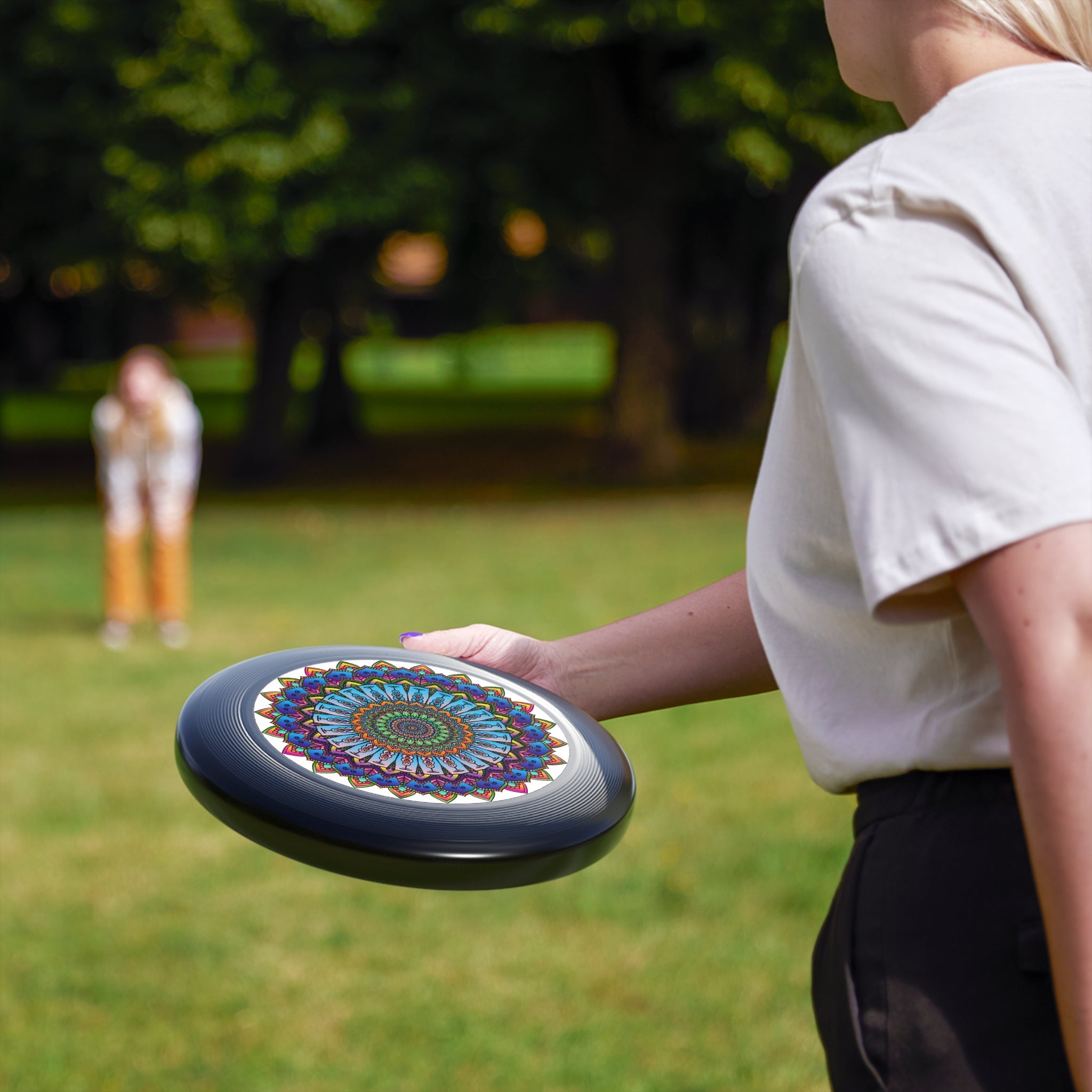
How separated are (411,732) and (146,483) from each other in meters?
8.74

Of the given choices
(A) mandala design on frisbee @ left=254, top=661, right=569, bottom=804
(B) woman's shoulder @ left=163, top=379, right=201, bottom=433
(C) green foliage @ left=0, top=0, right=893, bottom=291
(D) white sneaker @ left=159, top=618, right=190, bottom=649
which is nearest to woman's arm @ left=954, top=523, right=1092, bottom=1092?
(A) mandala design on frisbee @ left=254, top=661, right=569, bottom=804

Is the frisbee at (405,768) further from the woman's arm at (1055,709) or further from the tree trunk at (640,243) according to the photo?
the tree trunk at (640,243)

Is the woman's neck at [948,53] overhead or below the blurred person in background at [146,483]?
overhead

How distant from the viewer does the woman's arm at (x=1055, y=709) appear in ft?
3.22

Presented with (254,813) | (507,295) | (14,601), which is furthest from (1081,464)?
(507,295)

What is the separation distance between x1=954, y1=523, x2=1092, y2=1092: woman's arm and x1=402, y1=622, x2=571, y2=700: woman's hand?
2.71 feet

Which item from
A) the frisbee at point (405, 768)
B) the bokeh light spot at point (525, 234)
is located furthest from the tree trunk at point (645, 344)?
the frisbee at point (405, 768)

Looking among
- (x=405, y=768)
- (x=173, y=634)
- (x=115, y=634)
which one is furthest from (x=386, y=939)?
(x=115, y=634)

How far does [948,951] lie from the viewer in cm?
119

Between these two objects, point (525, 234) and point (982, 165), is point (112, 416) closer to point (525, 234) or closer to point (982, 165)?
point (982, 165)

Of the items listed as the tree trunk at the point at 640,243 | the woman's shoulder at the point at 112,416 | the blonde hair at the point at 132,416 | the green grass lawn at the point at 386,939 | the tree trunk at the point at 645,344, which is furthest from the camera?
the tree trunk at the point at 645,344

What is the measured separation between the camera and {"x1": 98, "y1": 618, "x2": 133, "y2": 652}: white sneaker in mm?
9766

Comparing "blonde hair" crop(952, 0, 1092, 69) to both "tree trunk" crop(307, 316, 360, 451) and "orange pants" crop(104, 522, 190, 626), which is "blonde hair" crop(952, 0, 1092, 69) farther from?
"tree trunk" crop(307, 316, 360, 451)

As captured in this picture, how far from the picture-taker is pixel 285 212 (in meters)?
16.4
